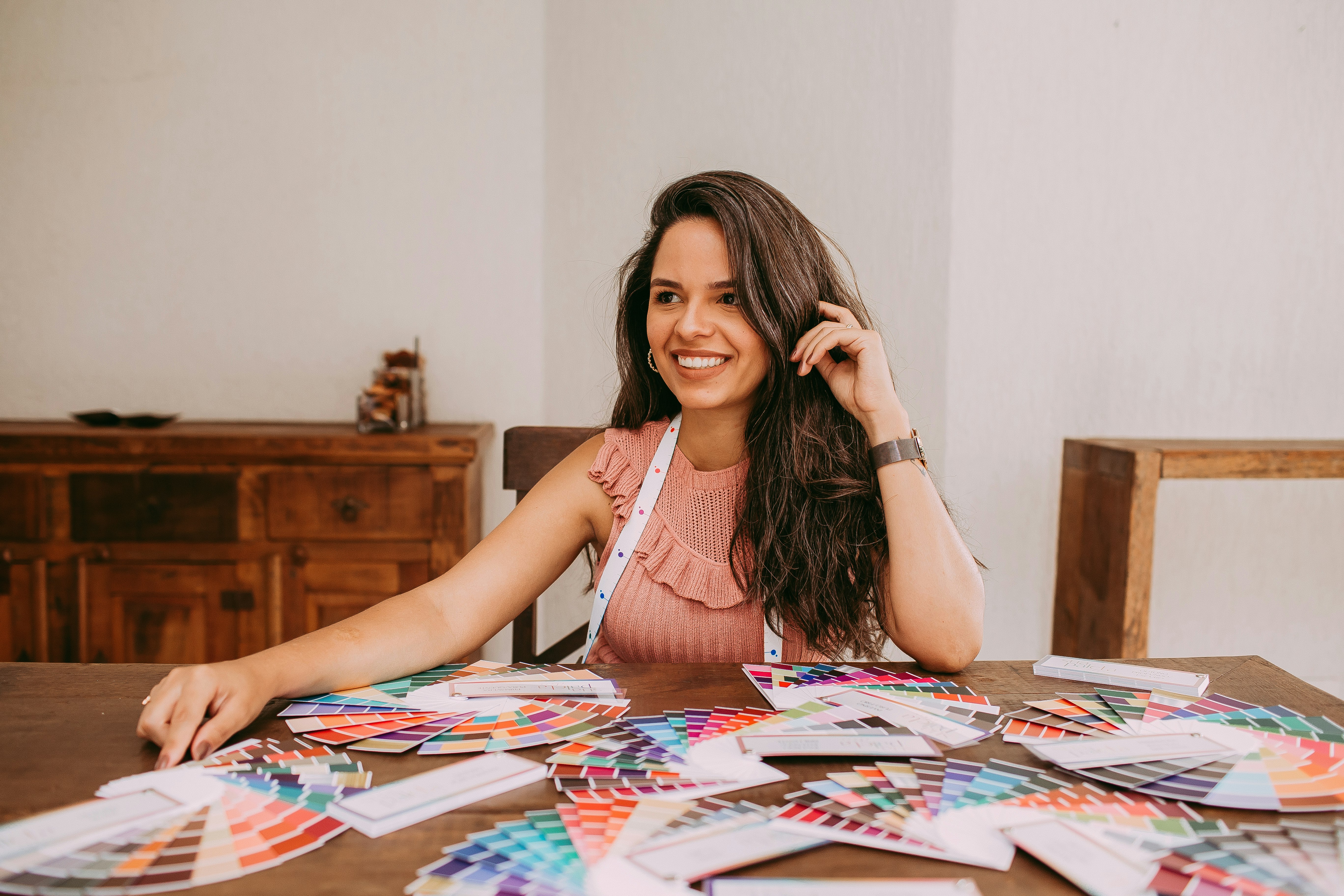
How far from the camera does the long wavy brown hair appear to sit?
131 centimetres

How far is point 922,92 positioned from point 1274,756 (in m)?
2.20

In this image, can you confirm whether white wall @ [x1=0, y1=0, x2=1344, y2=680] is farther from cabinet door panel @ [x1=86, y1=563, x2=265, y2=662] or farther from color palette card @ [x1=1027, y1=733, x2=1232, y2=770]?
color palette card @ [x1=1027, y1=733, x2=1232, y2=770]

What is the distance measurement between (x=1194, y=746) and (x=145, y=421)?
2.82 meters

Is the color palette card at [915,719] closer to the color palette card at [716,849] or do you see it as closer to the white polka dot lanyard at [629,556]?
the color palette card at [716,849]

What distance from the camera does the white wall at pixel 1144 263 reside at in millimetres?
2541

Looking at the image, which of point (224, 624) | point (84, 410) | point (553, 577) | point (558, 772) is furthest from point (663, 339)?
point (84, 410)

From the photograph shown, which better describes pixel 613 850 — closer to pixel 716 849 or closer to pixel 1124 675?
pixel 716 849

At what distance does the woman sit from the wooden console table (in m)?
1.17

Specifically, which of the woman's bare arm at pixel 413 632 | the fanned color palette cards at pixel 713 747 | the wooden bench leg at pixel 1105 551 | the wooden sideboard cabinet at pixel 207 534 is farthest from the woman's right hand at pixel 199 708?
the wooden bench leg at pixel 1105 551

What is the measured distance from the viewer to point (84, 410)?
2996mm

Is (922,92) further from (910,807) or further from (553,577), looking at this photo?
(910,807)

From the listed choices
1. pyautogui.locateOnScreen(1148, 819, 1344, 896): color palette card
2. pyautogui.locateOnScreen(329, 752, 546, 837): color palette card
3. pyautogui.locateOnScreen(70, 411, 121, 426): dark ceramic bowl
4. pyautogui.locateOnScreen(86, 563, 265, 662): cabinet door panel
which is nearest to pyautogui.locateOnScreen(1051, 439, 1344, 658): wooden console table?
pyautogui.locateOnScreen(1148, 819, 1344, 896): color palette card

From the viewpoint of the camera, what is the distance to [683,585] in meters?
1.34

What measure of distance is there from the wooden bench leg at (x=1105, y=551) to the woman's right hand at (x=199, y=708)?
1983mm
